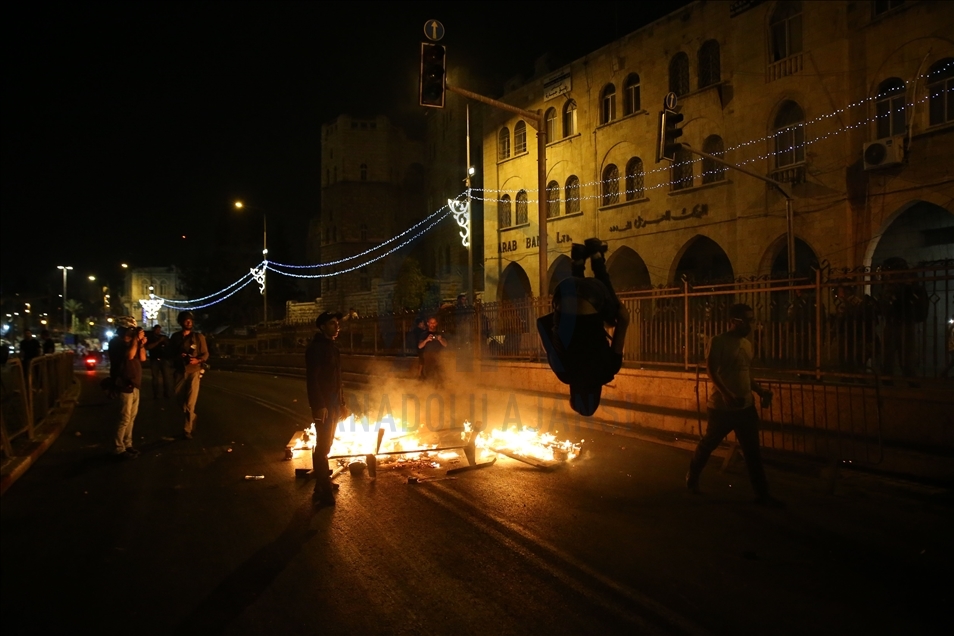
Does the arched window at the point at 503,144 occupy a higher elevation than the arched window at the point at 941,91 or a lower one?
higher

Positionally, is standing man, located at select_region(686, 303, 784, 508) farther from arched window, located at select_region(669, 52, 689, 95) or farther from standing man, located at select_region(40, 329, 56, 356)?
standing man, located at select_region(40, 329, 56, 356)

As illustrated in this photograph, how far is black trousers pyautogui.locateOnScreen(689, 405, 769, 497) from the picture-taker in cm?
697

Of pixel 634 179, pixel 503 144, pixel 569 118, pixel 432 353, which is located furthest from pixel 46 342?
pixel 569 118

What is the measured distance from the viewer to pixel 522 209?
32875 millimetres

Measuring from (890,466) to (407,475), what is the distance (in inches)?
236

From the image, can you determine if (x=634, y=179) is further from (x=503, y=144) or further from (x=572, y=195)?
(x=503, y=144)

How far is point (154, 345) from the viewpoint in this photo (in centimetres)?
1322

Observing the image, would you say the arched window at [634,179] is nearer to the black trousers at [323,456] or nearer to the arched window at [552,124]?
the arched window at [552,124]

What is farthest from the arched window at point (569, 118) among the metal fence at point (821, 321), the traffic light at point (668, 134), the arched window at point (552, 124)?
the metal fence at point (821, 321)

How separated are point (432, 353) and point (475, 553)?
8355mm

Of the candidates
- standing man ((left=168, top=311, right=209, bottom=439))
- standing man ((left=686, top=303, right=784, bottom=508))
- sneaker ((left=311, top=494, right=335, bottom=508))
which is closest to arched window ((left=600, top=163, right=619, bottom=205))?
standing man ((left=168, top=311, right=209, bottom=439))

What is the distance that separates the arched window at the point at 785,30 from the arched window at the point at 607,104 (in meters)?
7.04

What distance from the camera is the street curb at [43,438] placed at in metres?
8.45

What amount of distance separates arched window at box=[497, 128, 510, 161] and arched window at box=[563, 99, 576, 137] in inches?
166
